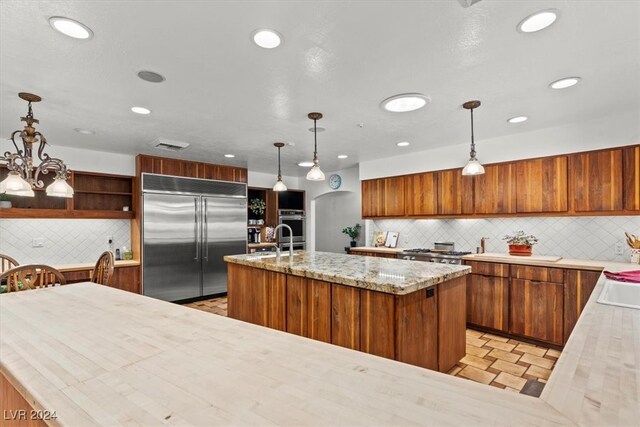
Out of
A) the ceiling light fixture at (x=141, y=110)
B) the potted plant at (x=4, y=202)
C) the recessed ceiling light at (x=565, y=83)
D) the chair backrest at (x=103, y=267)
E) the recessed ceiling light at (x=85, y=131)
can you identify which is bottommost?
the chair backrest at (x=103, y=267)

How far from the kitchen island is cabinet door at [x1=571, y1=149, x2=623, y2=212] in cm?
183

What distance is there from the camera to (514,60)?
2.12 metres

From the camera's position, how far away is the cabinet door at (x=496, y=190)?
3.94 metres

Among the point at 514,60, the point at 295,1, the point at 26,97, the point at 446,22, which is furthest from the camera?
the point at 26,97

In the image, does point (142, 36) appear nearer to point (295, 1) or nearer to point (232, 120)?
point (295, 1)

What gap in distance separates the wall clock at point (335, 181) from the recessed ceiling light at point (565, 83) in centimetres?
441

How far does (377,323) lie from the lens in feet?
7.33

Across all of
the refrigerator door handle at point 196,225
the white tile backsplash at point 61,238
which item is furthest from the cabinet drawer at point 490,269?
the white tile backsplash at point 61,238

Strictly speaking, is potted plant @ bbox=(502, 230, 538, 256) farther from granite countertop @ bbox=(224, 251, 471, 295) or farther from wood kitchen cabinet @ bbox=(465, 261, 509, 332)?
granite countertop @ bbox=(224, 251, 471, 295)

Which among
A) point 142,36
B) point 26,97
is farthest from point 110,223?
point 142,36

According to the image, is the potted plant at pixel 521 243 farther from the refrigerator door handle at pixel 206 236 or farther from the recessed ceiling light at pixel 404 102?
the refrigerator door handle at pixel 206 236

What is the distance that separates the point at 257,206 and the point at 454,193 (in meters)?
4.05

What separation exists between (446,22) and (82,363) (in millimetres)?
2193

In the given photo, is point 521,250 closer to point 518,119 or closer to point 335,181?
point 518,119
